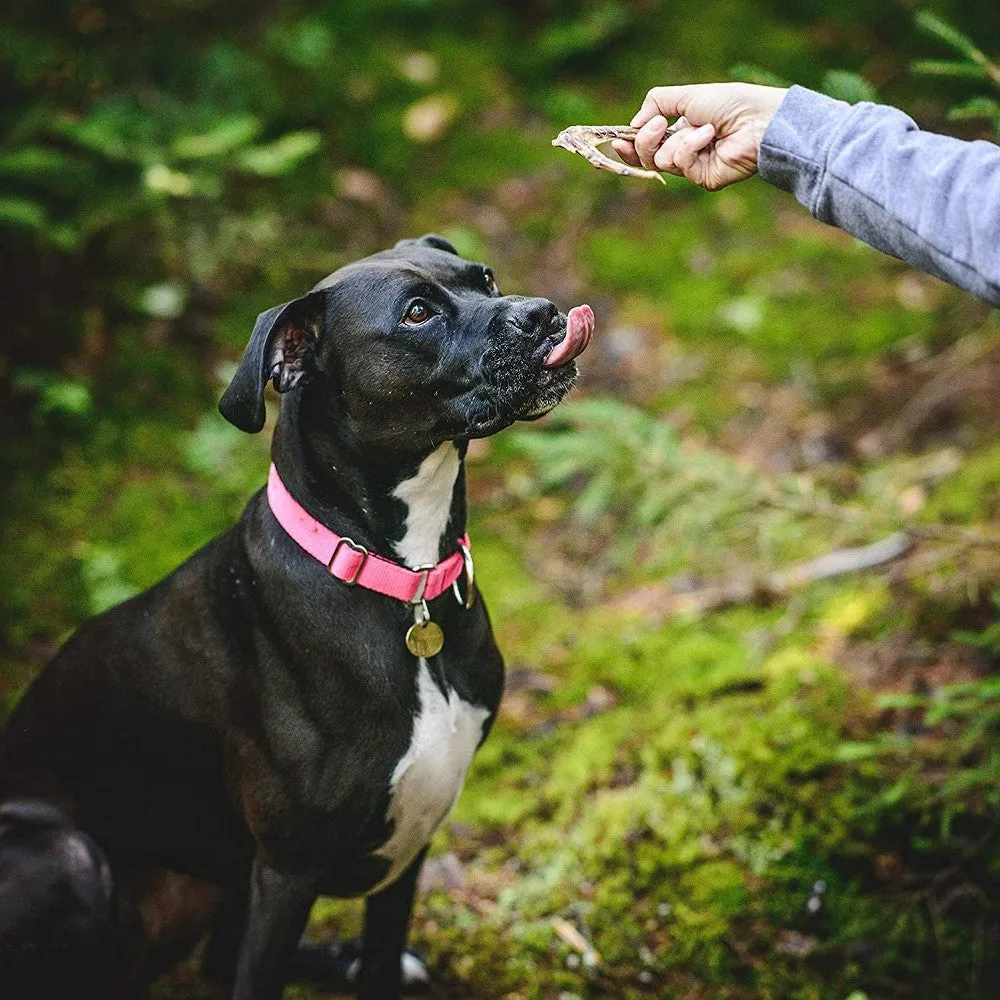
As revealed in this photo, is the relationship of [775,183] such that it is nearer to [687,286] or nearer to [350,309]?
[350,309]

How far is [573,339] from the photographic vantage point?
2730mm

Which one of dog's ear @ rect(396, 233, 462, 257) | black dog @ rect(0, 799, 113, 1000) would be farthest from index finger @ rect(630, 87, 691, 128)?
black dog @ rect(0, 799, 113, 1000)

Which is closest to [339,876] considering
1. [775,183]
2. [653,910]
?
[653,910]

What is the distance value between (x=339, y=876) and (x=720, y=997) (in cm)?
133

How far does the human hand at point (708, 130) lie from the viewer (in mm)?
2502

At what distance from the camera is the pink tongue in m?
2.73

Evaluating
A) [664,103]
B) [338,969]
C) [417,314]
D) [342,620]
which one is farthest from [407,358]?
[338,969]

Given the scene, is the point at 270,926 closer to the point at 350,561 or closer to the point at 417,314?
the point at 350,561

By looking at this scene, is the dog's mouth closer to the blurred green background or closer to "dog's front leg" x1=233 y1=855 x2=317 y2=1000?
the blurred green background

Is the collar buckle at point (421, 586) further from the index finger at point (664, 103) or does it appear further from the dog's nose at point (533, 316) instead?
the index finger at point (664, 103)

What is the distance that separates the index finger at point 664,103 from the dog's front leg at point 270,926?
2.06 metres

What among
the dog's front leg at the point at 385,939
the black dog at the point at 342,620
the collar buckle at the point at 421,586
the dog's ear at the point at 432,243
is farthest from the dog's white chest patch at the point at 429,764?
the dog's ear at the point at 432,243

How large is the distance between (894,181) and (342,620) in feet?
5.27

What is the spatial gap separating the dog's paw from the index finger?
8.58ft
